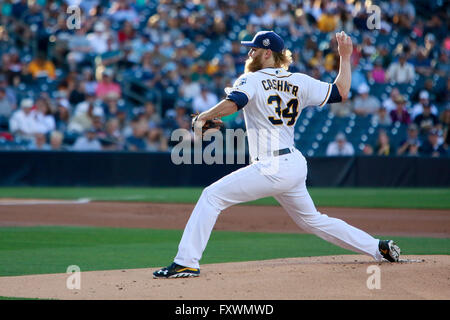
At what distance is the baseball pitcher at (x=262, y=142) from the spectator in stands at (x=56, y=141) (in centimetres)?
1241

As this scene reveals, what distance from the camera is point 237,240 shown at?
1005cm

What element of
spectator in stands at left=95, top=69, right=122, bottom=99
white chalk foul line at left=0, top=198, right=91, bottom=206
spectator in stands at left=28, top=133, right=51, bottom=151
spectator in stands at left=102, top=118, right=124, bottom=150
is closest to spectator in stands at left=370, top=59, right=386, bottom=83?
spectator in stands at left=95, top=69, right=122, bottom=99

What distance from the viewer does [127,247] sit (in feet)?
30.3

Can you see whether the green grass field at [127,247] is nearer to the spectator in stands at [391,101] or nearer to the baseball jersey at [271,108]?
the baseball jersey at [271,108]

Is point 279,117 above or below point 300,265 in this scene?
above

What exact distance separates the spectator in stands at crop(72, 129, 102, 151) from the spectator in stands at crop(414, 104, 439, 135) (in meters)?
8.40

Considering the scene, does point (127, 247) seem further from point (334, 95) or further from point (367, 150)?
point (367, 150)

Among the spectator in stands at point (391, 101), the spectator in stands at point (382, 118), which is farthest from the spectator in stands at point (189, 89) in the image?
the spectator in stands at point (391, 101)

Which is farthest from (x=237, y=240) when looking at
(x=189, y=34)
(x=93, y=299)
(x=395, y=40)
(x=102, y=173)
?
(x=395, y=40)

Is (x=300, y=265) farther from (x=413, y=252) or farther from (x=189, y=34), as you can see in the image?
(x=189, y=34)

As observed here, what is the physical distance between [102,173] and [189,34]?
223 inches

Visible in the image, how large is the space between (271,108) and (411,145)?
14410 mm

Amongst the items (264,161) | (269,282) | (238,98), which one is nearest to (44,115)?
(264,161)

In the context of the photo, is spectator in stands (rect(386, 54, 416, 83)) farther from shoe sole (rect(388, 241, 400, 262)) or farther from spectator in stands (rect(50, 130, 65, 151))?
shoe sole (rect(388, 241, 400, 262))
